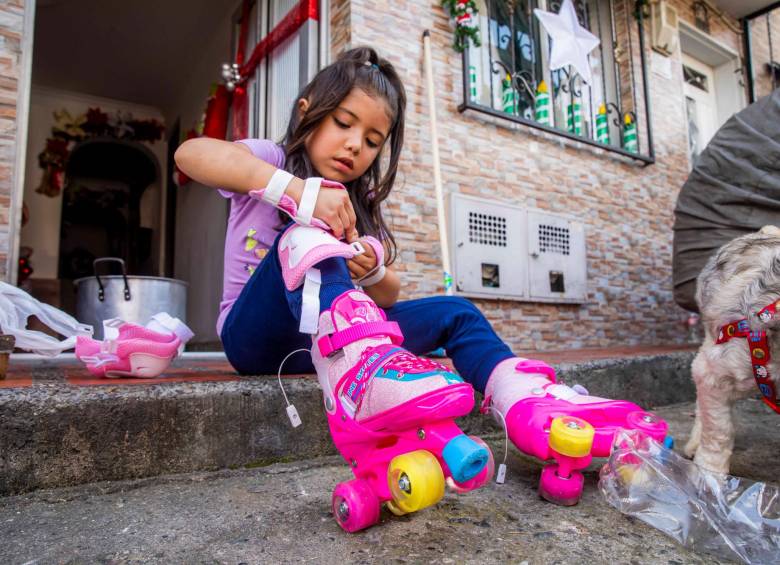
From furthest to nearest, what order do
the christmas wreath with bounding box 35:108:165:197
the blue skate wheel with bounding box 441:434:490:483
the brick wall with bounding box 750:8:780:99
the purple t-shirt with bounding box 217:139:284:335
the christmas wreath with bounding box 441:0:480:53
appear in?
1. the christmas wreath with bounding box 35:108:165:197
2. the brick wall with bounding box 750:8:780:99
3. the christmas wreath with bounding box 441:0:480:53
4. the purple t-shirt with bounding box 217:139:284:335
5. the blue skate wheel with bounding box 441:434:490:483

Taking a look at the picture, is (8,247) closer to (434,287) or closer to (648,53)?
(434,287)

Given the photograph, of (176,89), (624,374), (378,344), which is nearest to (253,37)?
(176,89)

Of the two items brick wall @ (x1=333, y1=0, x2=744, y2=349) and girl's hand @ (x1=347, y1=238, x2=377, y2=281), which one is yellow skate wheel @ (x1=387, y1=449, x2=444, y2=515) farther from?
brick wall @ (x1=333, y1=0, x2=744, y2=349)

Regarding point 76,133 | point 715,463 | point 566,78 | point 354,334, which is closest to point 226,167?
point 354,334

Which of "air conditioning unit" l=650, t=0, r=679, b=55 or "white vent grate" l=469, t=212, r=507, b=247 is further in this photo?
"air conditioning unit" l=650, t=0, r=679, b=55

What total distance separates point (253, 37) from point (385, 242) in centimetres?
351

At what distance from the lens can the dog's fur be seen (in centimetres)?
126

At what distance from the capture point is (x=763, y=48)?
687cm

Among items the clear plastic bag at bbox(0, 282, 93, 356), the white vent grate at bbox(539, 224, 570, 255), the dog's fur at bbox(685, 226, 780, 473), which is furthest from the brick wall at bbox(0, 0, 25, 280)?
the white vent grate at bbox(539, 224, 570, 255)

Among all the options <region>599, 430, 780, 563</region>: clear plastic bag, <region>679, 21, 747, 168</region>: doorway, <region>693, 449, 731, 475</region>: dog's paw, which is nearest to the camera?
<region>599, 430, 780, 563</region>: clear plastic bag

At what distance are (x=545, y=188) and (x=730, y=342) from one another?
10.5 feet

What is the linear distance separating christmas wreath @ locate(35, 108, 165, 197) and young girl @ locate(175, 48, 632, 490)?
688 centimetres

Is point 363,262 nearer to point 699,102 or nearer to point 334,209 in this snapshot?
point 334,209

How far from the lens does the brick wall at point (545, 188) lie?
11.7 feet
